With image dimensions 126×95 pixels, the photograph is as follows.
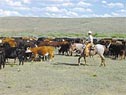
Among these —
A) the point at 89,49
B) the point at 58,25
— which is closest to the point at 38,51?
the point at 89,49

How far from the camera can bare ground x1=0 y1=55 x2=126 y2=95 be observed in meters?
13.8

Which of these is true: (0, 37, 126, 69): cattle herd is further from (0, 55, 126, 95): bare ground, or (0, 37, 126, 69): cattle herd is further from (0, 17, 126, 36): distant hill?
(0, 17, 126, 36): distant hill

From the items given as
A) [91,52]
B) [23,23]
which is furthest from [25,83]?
[23,23]

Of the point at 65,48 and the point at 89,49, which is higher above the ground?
the point at 89,49

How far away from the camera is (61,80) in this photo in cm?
1614

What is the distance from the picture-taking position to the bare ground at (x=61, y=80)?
13.8 metres

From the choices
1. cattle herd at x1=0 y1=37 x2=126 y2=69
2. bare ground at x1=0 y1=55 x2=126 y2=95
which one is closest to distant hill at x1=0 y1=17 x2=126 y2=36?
cattle herd at x1=0 y1=37 x2=126 y2=69

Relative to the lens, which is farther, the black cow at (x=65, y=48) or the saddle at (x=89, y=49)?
the black cow at (x=65, y=48)

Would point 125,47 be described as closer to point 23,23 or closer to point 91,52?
Result: point 91,52

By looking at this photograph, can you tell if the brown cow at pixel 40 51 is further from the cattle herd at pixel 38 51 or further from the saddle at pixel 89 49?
the saddle at pixel 89 49

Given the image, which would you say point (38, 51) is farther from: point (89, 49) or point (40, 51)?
point (89, 49)

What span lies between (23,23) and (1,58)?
104 meters

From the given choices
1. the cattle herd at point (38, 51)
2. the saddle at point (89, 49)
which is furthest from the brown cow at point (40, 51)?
the saddle at point (89, 49)

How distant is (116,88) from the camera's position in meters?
14.6
